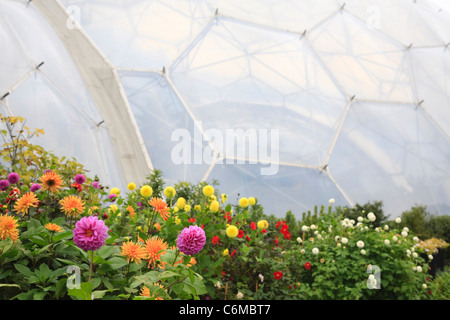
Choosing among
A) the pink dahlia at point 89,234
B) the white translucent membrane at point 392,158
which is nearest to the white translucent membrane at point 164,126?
the white translucent membrane at point 392,158

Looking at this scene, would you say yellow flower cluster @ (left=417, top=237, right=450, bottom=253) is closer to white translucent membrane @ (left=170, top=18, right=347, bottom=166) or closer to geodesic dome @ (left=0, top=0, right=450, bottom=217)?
geodesic dome @ (left=0, top=0, right=450, bottom=217)

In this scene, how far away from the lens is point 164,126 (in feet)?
29.2

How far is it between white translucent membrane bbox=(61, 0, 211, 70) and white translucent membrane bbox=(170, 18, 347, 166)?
1.61ft

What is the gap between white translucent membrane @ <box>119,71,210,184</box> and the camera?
8.57 m

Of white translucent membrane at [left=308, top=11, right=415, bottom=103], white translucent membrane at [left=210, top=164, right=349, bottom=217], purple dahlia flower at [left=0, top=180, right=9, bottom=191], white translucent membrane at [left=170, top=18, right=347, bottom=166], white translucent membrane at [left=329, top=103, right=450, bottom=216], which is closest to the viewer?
purple dahlia flower at [left=0, top=180, right=9, bottom=191]

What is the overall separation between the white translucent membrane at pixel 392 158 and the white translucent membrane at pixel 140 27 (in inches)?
199

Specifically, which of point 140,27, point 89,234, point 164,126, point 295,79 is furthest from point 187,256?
point 140,27

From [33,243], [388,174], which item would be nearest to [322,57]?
[388,174]

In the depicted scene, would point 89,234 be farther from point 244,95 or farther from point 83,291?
point 244,95

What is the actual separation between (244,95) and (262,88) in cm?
56

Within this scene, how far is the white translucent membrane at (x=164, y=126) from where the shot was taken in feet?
28.1

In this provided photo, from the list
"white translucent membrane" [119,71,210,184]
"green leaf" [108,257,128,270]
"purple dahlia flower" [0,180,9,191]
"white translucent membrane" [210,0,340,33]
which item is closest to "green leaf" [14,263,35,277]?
"green leaf" [108,257,128,270]

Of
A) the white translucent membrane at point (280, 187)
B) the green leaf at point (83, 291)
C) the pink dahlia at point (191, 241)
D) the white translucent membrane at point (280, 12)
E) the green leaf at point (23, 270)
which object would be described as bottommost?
the green leaf at point (83, 291)

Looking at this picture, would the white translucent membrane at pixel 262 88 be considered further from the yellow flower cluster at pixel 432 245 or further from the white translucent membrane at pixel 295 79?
the yellow flower cluster at pixel 432 245
